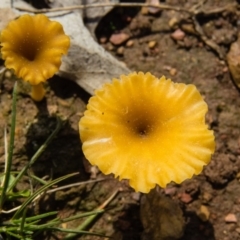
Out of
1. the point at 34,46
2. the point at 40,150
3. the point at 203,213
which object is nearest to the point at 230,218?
the point at 203,213

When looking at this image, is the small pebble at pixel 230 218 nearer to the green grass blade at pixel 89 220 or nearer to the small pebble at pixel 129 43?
the green grass blade at pixel 89 220

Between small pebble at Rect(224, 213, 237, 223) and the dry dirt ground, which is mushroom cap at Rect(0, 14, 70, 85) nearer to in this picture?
the dry dirt ground

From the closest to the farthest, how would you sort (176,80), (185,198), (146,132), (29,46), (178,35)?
(146,132) → (29,46) → (185,198) → (176,80) → (178,35)

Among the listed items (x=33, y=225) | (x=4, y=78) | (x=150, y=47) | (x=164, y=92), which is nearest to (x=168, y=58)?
(x=150, y=47)

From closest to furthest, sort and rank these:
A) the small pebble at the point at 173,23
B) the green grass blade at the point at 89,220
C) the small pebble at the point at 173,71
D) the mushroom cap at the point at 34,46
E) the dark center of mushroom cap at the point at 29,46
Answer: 1. the mushroom cap at the point at 34,46
2. the dark center of mushroom cap at the point at 29,46
3. the green grass blade at the point at 89,220
4. the small pebble at the point at 173,71
5. the small pebble at the point at 173,23

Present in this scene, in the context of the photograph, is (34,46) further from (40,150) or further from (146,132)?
(146,132)

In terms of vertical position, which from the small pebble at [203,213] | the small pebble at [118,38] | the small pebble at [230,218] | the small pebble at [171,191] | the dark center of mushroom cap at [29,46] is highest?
the dark center of mushroom cap at [29,46]

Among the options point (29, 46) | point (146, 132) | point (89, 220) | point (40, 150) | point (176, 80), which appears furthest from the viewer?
point (176, 80)

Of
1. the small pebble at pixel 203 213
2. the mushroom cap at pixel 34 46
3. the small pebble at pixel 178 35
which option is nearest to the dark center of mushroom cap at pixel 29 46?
the mushroom cap at pixel 34 46
